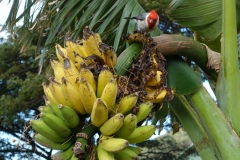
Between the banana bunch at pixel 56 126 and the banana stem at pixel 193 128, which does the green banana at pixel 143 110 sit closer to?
the banana bunch at pixel 56 126

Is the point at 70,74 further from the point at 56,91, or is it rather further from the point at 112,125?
the point at 112,125

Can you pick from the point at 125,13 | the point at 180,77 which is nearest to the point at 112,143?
the point at 180,77

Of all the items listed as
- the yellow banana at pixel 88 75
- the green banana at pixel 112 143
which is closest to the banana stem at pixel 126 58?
the yellow banana at pixel 88 75

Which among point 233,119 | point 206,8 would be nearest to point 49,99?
point 233,119

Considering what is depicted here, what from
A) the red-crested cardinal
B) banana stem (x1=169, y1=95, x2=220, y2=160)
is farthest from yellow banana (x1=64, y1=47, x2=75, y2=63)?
the red-crested cardinal

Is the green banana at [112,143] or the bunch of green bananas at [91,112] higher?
the bunch of green bananas at [91,112]

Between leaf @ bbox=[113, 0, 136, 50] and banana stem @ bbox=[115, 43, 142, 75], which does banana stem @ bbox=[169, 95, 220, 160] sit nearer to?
banana stem @ bbox=[115, 43, 142, 75]

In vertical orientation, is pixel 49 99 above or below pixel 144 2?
below

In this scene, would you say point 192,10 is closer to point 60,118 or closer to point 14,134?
point 60,118
